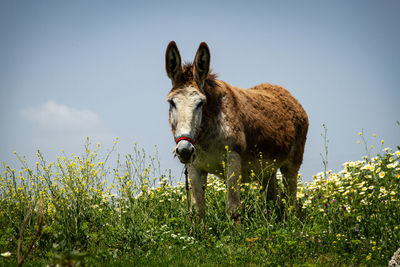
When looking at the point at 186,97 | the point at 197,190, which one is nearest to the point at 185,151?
the point at 186,97

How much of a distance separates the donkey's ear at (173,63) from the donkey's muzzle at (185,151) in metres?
1.10

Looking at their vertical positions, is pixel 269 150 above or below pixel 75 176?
above

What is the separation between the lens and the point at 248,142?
583cm

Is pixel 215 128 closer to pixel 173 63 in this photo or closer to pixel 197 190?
pixel 197 190

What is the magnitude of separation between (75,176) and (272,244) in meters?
2.78

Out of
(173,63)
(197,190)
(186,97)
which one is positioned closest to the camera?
(186,97)

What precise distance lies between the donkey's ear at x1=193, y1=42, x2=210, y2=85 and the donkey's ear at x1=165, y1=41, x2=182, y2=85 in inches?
9.5

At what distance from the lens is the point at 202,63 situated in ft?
17.3

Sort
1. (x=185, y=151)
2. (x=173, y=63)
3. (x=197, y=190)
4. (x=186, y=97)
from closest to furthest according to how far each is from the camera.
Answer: (x=185, y=151) → (x=186, y=97) → (x=173, y=63) → (x=197, y=190)

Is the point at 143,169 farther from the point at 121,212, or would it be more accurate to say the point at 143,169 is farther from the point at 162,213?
the point at 162,213

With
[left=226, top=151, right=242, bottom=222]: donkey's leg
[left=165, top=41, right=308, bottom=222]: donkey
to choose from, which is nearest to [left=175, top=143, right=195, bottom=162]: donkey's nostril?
[left=165, top=41, right=308, bottom=222]: donkey

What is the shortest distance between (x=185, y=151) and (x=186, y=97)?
2.66 ft

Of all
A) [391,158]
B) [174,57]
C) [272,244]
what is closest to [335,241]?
[272,244]

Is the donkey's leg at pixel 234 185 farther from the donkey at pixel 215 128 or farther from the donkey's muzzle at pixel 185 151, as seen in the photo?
the donkey's muzzle at pixel 185 151
